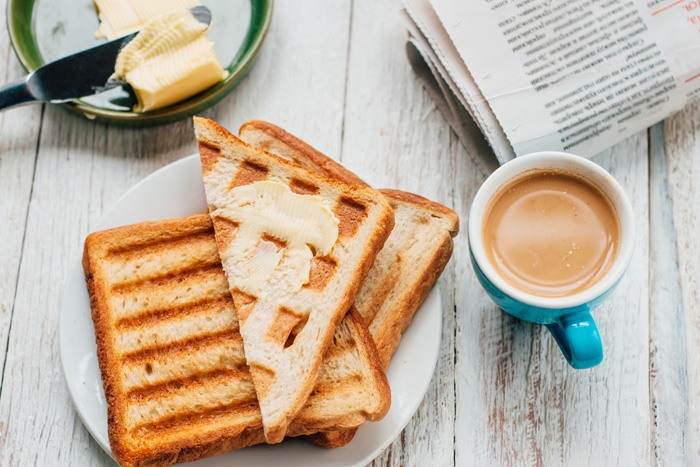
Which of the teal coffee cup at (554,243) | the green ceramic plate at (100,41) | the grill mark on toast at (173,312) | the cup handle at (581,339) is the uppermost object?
the green ceramic plate at (100,41)

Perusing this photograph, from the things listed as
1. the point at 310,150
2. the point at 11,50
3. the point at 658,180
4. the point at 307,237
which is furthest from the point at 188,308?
the point at 658,180

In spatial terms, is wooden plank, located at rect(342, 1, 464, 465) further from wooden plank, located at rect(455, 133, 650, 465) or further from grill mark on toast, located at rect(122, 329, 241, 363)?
grill mark on toast, located at rect(122, 329, 241, 363)

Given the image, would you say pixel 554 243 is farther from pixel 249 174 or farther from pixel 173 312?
pixel 173 312

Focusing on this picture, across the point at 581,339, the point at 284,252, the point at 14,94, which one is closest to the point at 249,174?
the point at 284,252

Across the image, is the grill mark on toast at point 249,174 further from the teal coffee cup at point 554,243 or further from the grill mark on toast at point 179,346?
the teal coffee cup at point 554,243

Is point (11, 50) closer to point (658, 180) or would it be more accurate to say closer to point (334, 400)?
point (334, 400)

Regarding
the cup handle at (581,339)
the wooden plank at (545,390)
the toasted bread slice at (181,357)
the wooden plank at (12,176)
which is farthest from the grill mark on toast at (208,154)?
the cup handle at (581,339)
